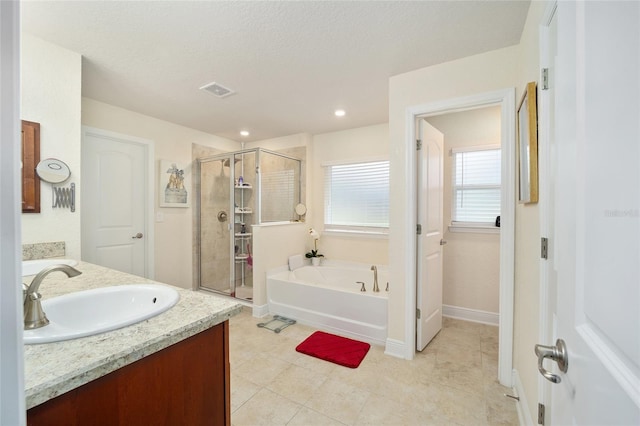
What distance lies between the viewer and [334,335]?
2678 mm

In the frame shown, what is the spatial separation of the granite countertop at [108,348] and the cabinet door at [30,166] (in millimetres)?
1160

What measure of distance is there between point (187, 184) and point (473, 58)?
352 cm

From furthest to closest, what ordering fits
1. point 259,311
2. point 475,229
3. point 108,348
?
point 259,311 < point 475,229 < point 108,348

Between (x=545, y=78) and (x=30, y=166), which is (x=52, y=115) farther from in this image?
(x=545, y=78)

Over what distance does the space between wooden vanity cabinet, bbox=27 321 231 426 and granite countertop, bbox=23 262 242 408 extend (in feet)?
0.14

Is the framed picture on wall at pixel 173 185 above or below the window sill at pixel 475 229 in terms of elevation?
above

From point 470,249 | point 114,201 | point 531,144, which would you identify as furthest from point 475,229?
point 114,201

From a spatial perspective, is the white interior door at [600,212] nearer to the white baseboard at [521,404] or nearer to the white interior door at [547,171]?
the white interior door at [547,171]

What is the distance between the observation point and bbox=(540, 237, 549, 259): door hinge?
1193 mm

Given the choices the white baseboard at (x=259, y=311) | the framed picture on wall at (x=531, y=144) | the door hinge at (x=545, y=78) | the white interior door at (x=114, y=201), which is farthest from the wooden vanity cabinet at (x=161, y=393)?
the white interior door at (x=114, y=201)

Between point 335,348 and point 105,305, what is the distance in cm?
→ 181

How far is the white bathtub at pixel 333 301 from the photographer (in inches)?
98.9

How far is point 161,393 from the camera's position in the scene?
0.82 m

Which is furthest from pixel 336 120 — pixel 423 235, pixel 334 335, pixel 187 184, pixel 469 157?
pixel 334 335
